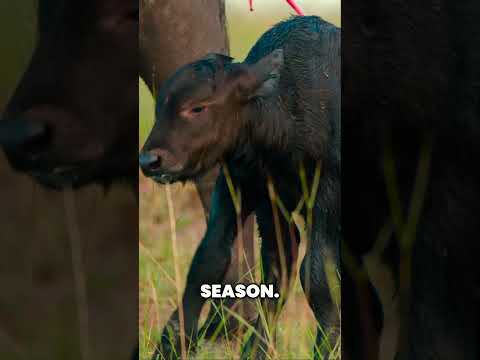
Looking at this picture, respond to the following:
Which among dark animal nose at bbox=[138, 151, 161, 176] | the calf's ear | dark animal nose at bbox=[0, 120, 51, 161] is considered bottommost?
dark animal nose at bbox=[138, 151, 161, 176]

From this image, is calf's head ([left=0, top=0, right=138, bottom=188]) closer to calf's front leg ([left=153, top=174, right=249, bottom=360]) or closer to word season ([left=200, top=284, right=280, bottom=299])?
calf's front leg ([left=153, top=174, right=249, bottom=360])

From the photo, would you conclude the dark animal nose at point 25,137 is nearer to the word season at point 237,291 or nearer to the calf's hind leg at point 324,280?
the word season at point 237,291

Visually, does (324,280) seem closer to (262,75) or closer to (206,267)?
(206,267)

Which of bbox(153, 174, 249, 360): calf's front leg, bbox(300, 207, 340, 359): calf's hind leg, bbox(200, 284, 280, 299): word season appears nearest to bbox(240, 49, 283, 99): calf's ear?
bbox(153, 174, 249, 360): calf's front leg

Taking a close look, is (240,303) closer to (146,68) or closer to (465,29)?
(146,68)

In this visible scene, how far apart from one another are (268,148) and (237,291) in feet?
1.16

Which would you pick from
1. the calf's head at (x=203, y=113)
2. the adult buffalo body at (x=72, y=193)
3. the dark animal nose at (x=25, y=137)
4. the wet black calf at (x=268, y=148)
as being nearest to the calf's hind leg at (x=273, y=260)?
the wet black calf at (x=268, y=148)

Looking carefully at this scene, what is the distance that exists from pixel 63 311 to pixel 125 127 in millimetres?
484

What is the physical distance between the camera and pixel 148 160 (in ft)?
6.95

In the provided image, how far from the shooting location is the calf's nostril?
2.12 metres

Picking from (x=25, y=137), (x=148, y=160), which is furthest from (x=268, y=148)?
(x=25, y=137)

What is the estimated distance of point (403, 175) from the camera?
2070 mm

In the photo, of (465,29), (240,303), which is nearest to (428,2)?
(465,29)

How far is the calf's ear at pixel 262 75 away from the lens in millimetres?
2191
